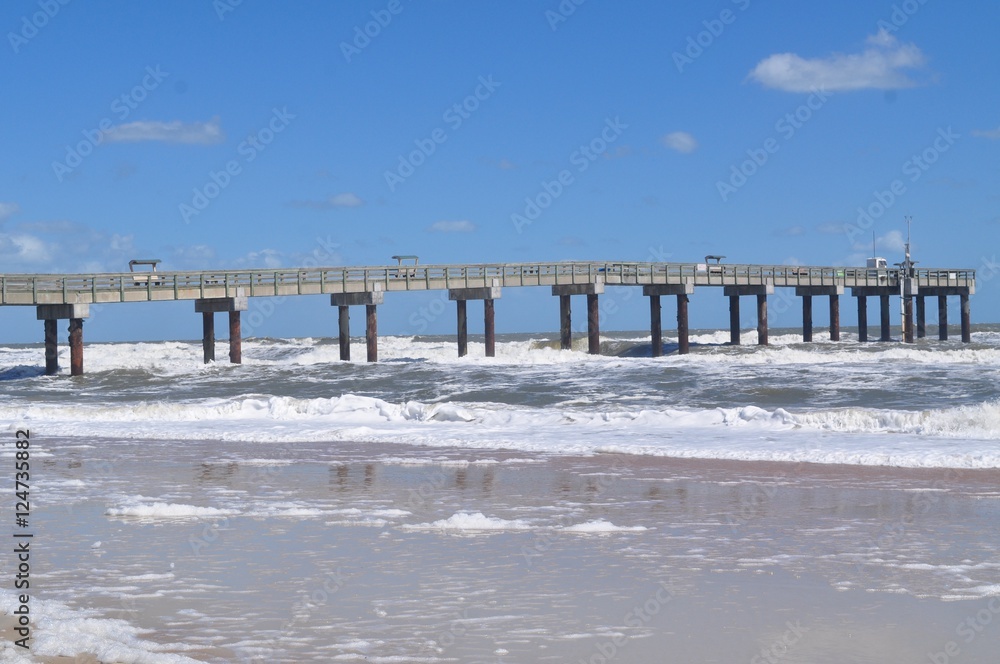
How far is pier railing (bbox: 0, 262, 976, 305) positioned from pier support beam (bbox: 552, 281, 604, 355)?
315 millimetres

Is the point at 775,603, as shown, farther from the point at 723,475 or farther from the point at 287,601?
the point at 723,475

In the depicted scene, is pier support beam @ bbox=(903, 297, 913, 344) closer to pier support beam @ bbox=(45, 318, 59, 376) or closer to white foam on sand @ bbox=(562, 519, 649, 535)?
pier support beam @ bbox=(45, 318, 59, 376)

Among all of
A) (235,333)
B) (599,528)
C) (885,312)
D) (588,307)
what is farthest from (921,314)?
Result: (599,528)

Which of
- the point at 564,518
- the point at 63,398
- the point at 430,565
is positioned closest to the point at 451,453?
the point at 564,518

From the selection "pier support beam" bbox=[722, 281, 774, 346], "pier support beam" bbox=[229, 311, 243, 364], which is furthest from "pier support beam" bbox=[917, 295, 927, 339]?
"pier support beam" bbox=[229, 311, 243, 364]

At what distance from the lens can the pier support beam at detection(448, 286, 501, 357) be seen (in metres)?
41.9

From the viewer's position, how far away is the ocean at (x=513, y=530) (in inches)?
250

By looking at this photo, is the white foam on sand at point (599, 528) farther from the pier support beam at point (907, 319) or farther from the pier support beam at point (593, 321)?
the pier support beam at point (907, 319)

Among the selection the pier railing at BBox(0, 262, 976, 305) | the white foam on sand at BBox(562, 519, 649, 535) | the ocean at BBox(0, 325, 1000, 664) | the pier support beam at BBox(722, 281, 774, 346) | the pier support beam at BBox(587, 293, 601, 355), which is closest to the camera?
the ocean at BBox(0, 325, 1000, 664)

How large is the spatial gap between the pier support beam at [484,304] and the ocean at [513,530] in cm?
1928

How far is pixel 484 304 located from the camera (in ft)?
138

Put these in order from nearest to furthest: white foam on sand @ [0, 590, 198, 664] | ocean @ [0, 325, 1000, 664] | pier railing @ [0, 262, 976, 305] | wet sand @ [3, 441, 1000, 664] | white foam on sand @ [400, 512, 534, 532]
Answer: white foam on sand @ [0, 590, 198, 664] < wet sand @ [3, 441, 1000, 664] < ocean @ [0, 325, 1000, 664] < white foam on sand @ [400, 512, 534, 532] < pier railing @ [0, 262, 976, 305]

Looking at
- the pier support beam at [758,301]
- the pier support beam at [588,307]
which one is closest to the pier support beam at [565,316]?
the pier support beam at [588,307]

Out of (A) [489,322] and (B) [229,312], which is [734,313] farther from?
(B) [229,312]
